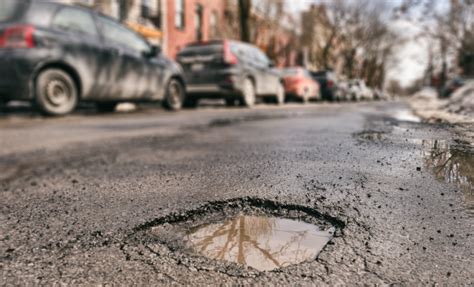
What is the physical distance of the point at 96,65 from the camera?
6.91m

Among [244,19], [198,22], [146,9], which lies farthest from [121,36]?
[198,22]

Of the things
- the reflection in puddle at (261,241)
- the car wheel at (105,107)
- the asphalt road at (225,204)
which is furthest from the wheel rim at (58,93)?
the reflection in puddle at (261,241)

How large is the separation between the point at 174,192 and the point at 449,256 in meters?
1.40

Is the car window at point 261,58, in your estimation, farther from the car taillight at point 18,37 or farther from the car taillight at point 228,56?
the car taillight at point 18,37

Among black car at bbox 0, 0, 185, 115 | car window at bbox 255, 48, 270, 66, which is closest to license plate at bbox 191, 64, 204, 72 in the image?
black car at bbox 0, 0, 185, 115

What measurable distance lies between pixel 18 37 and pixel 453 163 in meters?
5.53

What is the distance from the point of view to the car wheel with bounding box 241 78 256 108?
1031 centimetres

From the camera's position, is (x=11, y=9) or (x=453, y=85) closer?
(x=11, y=9)

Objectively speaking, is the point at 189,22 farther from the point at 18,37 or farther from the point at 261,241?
the point at 261,241

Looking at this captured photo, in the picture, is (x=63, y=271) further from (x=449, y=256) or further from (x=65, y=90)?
(x=65, y=90)

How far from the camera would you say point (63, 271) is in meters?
1.46

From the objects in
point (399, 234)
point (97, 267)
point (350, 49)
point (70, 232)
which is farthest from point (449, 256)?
point (350, 49)

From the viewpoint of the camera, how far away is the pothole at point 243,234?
1522 mm

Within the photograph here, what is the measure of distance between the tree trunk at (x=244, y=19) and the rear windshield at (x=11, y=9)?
12.9m
